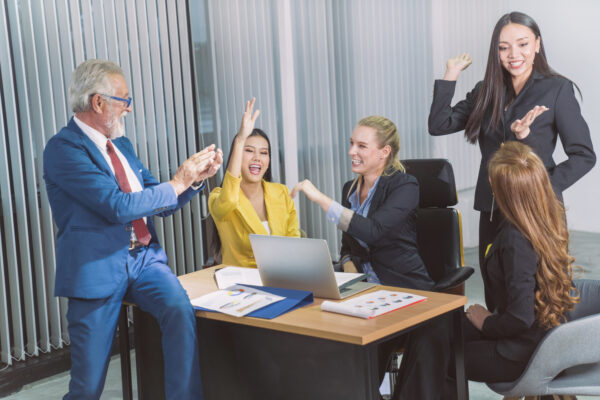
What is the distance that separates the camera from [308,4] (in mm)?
4973

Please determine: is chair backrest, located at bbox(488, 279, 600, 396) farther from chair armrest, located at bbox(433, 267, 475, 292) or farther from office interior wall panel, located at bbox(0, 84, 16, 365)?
office interior wall panel, located at bbox(0, 84, 16, 365)

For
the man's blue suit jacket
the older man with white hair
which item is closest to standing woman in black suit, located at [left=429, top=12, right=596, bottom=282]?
the older man with white hair

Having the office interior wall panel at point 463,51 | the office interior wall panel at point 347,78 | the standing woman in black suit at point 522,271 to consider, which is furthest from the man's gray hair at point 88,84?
the office interior wall panel at point 463,51

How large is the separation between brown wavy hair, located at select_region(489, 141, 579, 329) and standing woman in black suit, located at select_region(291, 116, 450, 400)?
72cm

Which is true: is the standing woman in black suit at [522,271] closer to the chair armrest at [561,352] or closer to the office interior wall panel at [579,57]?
the chair armrest at [561,352]

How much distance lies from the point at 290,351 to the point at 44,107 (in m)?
2.14

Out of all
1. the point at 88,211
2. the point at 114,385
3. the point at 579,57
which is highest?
the point at 579,57

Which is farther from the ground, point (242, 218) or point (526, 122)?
point (526, 122)

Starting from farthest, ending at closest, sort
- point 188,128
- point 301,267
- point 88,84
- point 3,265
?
point 188,128 → point 3,265 → point 88,84 → point 301,267

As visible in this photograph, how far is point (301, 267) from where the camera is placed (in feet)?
7.34

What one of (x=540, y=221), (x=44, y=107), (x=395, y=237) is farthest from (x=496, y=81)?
(x=44, y=107)

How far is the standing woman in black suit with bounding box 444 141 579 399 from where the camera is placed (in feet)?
6.70

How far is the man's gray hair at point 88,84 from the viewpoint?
236 centimetres

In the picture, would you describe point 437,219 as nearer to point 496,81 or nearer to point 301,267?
point 496,81
